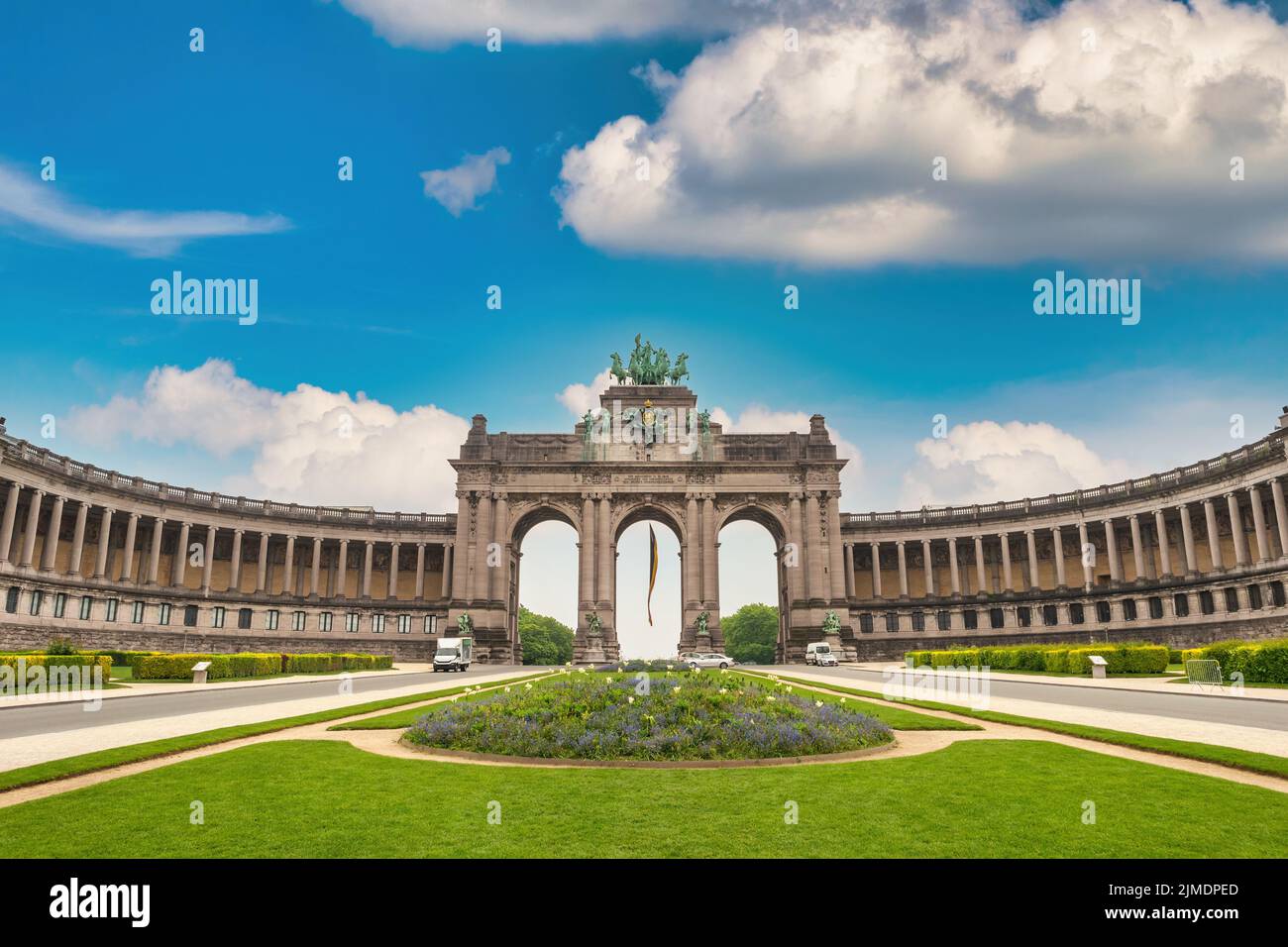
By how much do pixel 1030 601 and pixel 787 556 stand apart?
2894cm

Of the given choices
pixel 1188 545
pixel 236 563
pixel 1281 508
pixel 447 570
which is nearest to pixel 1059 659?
pixel 1281 508

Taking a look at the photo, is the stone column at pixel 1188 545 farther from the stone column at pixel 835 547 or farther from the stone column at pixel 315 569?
the stone column at pixel 315 569

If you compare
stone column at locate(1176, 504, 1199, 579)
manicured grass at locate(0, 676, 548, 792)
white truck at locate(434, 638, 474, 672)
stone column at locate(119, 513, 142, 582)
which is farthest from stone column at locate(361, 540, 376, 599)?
stone column at locate(1176, 504, 1199, 579)

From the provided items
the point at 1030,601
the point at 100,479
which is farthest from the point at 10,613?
the point at 1030,601

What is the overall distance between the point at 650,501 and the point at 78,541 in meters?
56.6

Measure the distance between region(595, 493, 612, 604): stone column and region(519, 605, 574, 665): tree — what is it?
30.9m

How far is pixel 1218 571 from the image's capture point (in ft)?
246

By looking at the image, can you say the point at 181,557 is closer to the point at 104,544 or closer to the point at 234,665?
the point at 104,544

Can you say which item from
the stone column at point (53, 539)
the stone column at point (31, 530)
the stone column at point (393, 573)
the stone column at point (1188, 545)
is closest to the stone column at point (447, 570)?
the stone column at point (393, 573)

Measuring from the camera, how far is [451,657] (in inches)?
2665

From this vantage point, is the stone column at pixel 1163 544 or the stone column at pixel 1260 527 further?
the stone column at pixel 1163 544

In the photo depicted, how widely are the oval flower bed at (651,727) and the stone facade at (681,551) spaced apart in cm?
6464

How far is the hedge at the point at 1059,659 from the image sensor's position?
48812mm

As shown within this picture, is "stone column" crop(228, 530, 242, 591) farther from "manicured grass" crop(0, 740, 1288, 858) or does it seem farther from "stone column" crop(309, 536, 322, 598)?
"manicured grass" crop(0, 740, 1288, 858)
